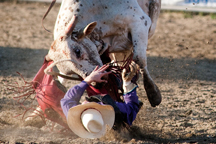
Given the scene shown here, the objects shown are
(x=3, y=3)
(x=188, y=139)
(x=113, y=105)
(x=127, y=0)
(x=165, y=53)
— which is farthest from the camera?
(x=3, y=3)

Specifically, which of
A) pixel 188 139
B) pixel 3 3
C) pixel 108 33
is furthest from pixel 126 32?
pixel 3 3

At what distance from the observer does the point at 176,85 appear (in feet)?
16.6

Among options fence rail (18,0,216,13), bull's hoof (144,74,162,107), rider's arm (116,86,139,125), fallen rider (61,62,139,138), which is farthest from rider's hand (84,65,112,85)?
fence rail (18,0,216,13)

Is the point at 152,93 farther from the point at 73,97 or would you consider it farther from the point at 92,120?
the point at 92,120

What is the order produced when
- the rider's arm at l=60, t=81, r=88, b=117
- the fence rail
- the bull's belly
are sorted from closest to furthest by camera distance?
1. the rider's arm at l=60, t=81, r=88, b=117
2. the bull's belly
3. the fence rail

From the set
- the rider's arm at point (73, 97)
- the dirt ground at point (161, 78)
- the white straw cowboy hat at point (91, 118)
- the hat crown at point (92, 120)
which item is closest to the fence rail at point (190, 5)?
the dirt ground at point (161, 78)

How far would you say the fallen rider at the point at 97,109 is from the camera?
2734 millimetres

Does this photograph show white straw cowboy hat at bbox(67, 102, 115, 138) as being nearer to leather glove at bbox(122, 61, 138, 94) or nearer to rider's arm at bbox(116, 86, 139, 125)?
rider's arm at bbox(116, 86, 139, 125)

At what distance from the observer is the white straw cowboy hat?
2.69 meters

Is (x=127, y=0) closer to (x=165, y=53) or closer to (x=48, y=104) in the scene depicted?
(x=48, y=104)

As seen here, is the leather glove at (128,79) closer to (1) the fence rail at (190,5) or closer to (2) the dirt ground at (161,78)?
(2) the dirt ground at (161,78)

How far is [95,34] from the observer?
11.6 feet

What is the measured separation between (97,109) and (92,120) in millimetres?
145

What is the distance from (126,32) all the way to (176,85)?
162 centimetres
